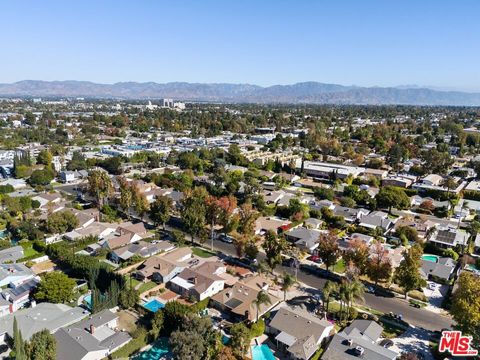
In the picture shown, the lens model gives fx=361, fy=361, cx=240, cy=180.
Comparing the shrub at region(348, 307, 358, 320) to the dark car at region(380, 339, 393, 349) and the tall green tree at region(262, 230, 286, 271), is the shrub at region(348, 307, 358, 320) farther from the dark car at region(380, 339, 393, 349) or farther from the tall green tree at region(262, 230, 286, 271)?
the tall green tree at region(262, 230, 286, 271)

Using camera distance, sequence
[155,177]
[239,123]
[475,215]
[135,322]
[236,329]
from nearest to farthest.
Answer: [236,329]
[135,322]
[475,215]
[155,177]
[239,123]

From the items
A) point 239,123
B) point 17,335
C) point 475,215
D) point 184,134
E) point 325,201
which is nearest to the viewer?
point 17,335

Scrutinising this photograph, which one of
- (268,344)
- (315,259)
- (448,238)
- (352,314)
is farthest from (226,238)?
(448,238)

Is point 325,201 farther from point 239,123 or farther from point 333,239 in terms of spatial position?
point 239,123

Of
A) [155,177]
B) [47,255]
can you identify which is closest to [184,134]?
[155,177]

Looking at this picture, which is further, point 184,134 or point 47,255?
point 184,134

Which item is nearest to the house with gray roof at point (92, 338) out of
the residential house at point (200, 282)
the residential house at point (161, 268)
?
the residential house at point (200, 282)

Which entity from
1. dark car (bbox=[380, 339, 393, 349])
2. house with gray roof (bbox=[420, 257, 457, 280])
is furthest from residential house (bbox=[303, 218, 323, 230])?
dark car (bbox=[380, 339, 393, 349])
